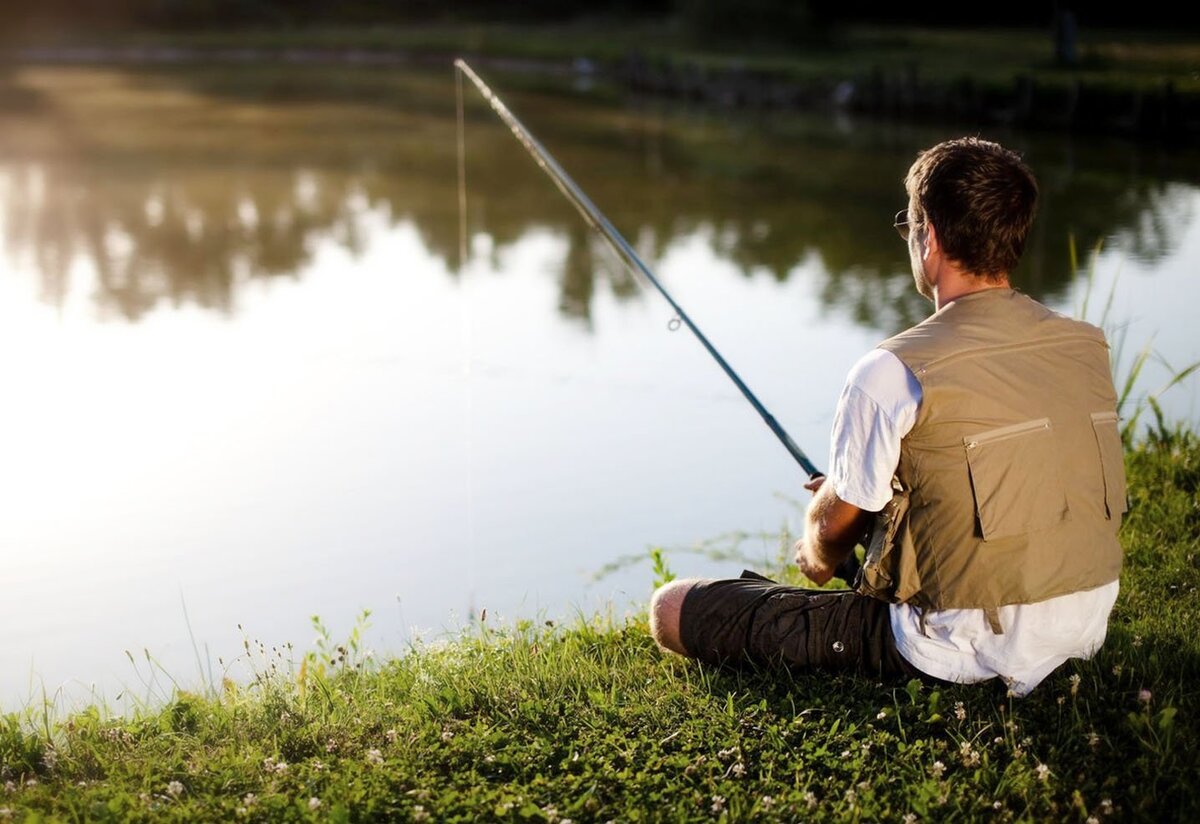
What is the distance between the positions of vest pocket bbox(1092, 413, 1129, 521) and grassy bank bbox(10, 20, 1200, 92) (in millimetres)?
13971

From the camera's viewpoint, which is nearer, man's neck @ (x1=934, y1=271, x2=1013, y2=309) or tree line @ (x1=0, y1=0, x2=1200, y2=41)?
man's neck @ (x1=934, y1=271, x2=1013, y2=309)

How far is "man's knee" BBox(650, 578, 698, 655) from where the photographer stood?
2.94 m

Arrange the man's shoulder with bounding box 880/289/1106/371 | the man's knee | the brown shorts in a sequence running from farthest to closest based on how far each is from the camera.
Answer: the man's knee < the brown shorts < the man's shoulder with bounding box 880/289/1106/371

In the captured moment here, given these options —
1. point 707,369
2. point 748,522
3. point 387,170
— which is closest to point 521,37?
point 387,170

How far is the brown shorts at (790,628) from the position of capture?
8.98 ft

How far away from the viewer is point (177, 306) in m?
8.64

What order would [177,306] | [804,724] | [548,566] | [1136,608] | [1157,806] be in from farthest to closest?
[177,306] → [548,566] → [1136,608] → [804,724] → [1157,806]

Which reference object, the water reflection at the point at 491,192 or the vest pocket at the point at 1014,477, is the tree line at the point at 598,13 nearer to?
the water reflection at the point at 491,192

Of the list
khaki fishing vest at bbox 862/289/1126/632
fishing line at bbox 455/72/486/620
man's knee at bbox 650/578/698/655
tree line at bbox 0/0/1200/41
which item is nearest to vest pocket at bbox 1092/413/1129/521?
khaki fishing vest at bbox 862/289/1126/632

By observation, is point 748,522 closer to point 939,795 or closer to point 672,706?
point 672,706

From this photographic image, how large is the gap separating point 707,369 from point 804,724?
14.5ft

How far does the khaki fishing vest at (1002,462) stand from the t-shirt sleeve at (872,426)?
0.03 metres

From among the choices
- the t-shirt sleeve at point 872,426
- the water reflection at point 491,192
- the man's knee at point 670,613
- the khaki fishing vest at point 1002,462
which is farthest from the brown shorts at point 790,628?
the water reflection at point 491,192

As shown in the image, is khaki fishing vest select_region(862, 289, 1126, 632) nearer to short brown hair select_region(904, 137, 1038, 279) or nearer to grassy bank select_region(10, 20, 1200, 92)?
short brown hair select_region(904, 137, 1038, 279)
